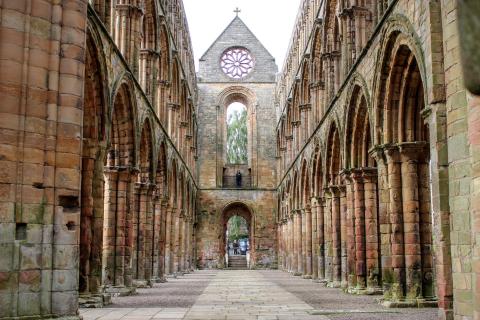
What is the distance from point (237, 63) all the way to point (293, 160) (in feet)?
46.5

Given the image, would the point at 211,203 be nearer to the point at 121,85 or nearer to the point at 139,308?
the point at 121,85

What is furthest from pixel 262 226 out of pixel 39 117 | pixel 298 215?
pixel 39 117

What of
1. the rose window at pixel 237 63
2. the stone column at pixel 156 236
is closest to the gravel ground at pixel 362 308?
the stone column at pixel 156 236

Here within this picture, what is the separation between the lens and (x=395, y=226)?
12.8 meters

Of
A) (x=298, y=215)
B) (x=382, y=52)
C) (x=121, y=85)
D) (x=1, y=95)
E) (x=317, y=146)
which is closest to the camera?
(x=1, y=95)

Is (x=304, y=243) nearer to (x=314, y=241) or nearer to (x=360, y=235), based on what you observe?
(x=314, y=241)

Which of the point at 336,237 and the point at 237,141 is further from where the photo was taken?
the point at 237,141

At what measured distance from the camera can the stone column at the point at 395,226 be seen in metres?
12.6

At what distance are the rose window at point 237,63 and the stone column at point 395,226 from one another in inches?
1265

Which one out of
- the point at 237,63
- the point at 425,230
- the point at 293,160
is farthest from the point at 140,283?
the point at 237,63

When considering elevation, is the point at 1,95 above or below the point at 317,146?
below

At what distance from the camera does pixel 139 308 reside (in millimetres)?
12164

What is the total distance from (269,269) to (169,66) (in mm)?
18954

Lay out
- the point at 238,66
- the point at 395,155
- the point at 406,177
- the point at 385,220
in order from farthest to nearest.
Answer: the point at 238,66 → the point at 385,220 → the point at 395,155 → the point at 406,177
